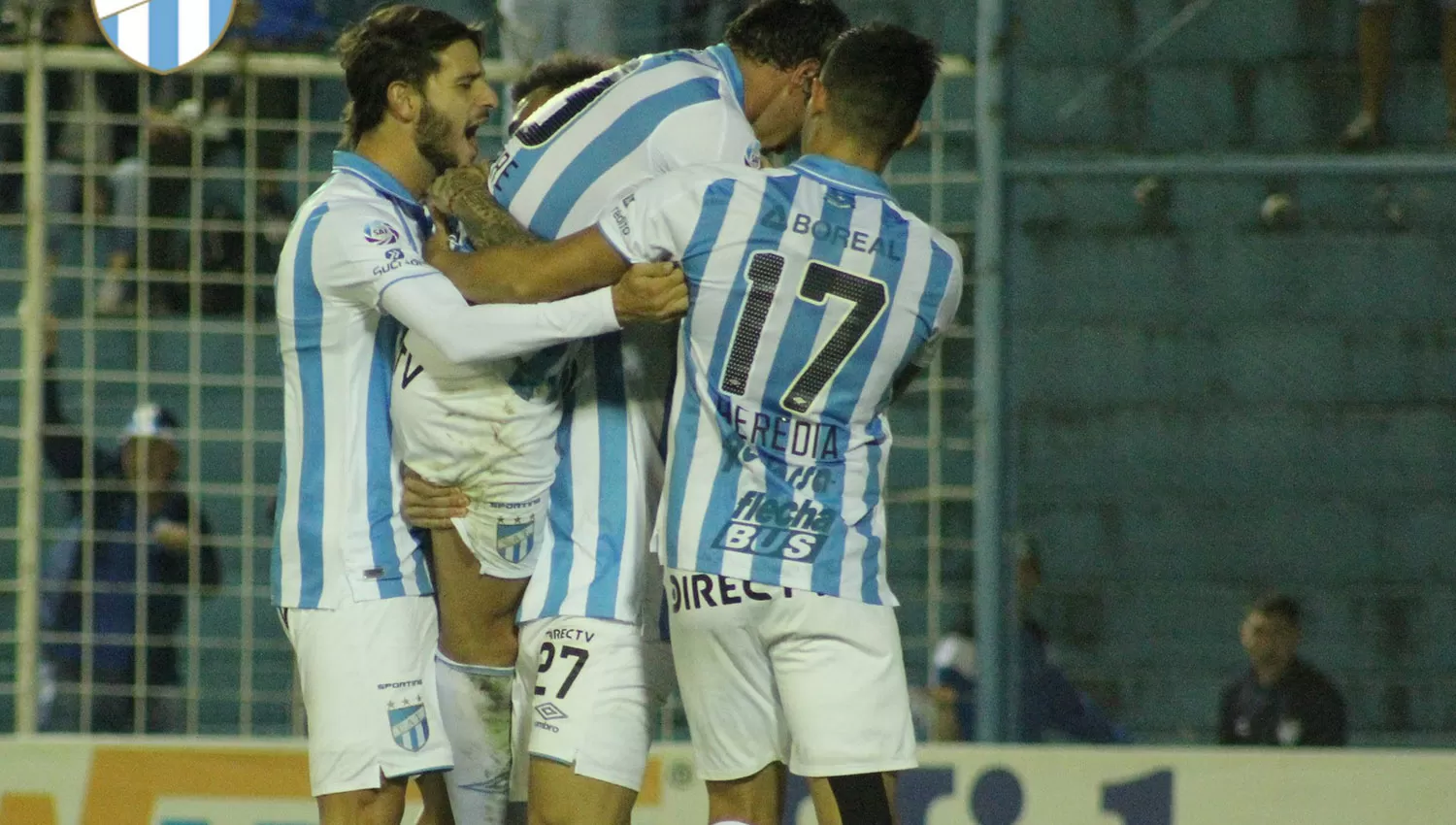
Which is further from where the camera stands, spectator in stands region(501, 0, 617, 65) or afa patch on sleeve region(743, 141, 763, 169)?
spectator in stands region(501, 0, 617, 65)

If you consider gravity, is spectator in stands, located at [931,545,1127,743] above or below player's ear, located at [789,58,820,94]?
below

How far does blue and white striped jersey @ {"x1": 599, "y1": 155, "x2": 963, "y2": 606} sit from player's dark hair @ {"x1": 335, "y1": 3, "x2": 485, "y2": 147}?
56 centimetres

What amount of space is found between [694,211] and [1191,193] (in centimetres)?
435

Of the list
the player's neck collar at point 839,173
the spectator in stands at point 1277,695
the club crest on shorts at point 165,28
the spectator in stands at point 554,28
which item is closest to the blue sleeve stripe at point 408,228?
the player's neck collar at point 839,173

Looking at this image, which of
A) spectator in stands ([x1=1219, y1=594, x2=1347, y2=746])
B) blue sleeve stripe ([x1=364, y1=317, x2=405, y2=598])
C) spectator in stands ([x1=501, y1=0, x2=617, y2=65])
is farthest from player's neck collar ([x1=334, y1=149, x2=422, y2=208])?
spectator in stands ([x1=1219, y1=594, x2=1347, y2=746])

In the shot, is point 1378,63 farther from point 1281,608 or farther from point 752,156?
point 752,156

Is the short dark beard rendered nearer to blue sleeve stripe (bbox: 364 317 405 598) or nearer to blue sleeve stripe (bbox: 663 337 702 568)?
blue sleeve stripe (bbox: 364 317 405 598)

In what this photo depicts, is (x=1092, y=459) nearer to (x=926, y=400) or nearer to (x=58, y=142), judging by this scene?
(x=926, y=400)

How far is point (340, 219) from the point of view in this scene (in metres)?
3.82

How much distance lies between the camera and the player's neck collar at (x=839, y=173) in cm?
366

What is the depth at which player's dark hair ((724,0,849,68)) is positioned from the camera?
405 cm

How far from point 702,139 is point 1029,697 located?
2635 millimetres

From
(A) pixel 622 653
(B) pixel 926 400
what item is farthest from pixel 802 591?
(B) pixel 926 400

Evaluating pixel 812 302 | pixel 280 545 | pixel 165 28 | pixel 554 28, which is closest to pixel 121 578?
pixel 165 28
